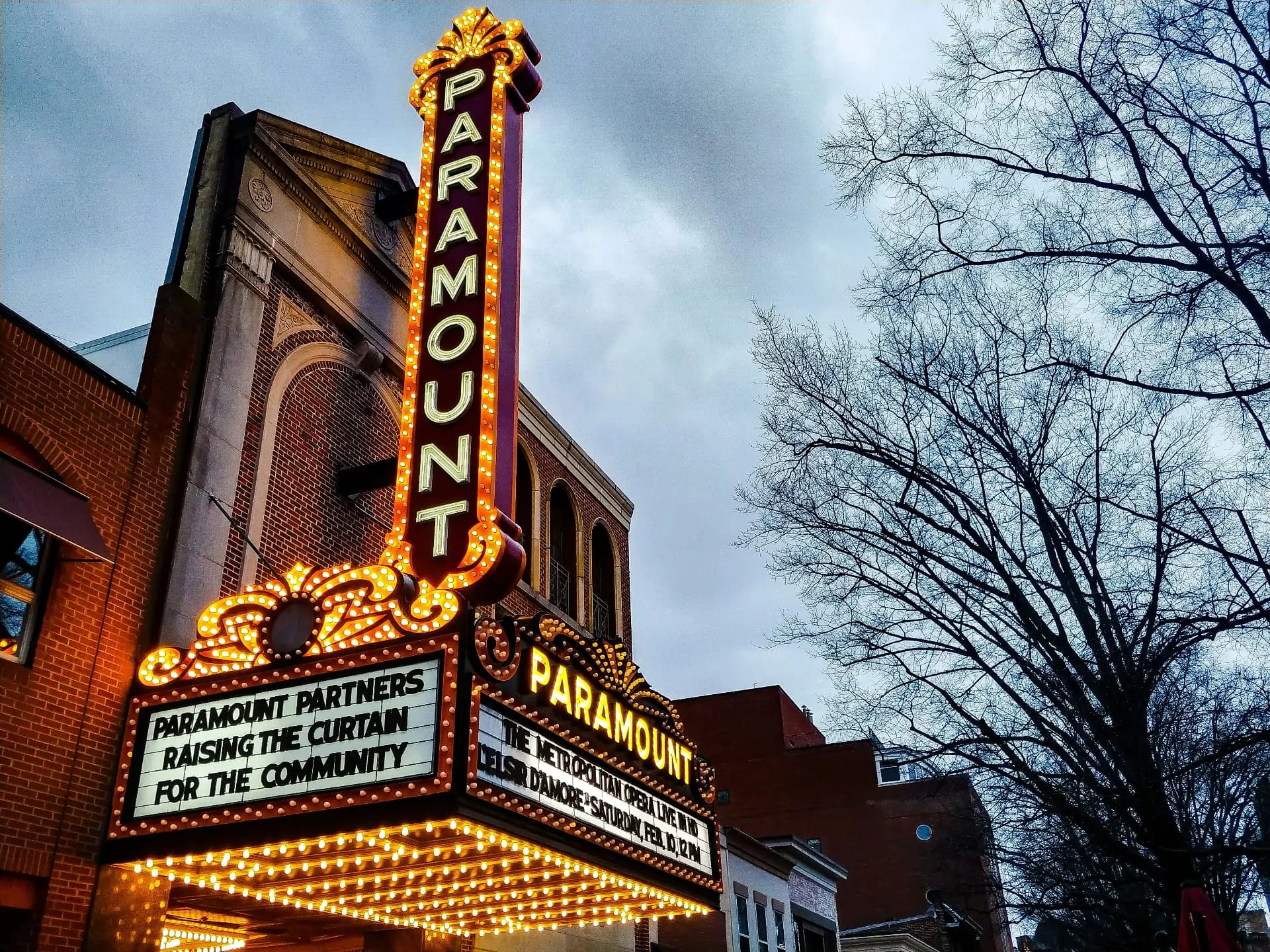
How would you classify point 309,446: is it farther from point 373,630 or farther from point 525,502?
point 525,502

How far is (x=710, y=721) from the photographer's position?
52.1 metres

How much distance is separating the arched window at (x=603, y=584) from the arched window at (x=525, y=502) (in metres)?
2.48

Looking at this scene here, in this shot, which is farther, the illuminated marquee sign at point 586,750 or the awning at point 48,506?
the illuminated marquee sign at point 586,750

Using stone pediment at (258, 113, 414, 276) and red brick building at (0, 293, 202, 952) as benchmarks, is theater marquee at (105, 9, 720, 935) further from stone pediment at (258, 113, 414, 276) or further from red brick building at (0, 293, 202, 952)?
stone pediment at (258, 113, 414, 276)

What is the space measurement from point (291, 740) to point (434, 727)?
4.45 feet

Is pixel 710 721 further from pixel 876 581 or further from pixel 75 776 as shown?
pixel 75 776

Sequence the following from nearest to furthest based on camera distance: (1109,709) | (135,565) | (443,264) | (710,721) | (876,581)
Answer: (135,565), (443,264), (1109,709), (876,581), (710,721)

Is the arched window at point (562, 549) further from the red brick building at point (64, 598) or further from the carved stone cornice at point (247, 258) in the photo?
the red brick building at point (64, 598)

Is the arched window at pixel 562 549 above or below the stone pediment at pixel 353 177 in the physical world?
below

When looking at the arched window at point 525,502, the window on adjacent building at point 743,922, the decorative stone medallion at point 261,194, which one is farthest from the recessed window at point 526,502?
the window on adjacent building at point 743,922

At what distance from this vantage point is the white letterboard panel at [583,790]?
28.8 feet

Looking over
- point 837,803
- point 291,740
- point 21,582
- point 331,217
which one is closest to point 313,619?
point 291,740

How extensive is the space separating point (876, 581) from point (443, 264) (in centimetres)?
878

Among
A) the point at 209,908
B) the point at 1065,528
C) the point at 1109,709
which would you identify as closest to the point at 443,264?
the point at 209,908
